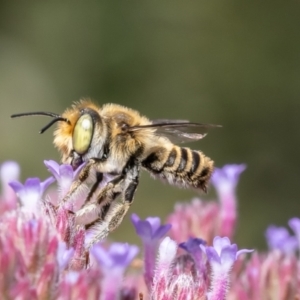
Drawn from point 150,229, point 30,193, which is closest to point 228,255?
point 150,229

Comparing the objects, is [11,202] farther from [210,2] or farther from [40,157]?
[210,2]

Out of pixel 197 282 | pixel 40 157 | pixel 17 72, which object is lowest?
pixel 197 282

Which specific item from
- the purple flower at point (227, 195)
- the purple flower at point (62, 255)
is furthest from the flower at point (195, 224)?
the purple flower at point (62, 255)

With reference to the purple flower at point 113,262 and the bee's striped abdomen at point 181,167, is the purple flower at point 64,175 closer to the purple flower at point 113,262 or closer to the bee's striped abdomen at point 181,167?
the purple flower at point 113,262

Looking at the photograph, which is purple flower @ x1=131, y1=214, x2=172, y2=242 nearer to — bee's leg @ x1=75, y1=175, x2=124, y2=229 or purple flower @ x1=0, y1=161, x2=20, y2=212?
bee's leg @ x1=75, y1=175, x2=124, y2=229

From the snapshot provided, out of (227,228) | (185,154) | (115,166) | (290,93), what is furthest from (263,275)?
(290,93)

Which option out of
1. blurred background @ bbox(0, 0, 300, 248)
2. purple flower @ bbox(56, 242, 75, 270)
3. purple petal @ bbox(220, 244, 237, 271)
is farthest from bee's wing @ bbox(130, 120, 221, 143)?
blurred background @ bbox(0, 0, 300, 248)
